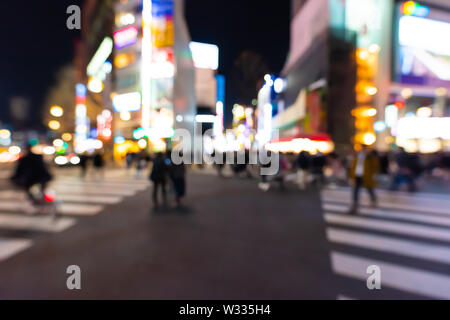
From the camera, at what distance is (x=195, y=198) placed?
7.95 meters

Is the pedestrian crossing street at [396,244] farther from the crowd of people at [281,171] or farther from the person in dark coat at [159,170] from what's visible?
the person in dark coat at [159,170]

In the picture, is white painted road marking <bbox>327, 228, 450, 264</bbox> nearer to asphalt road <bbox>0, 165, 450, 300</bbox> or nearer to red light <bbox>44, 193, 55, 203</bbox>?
asphalt road <bbox>0, 165, 450, 300</bbox>

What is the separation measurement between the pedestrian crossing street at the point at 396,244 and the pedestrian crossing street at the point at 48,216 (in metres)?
4.99

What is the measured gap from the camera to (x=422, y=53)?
22.4 metres

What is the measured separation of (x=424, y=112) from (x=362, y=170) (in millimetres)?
22815

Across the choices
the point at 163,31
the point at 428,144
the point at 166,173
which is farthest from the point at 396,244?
the point at 163,31

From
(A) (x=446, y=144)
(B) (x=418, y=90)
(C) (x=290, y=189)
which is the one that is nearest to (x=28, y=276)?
(C) (x=290, y=189)

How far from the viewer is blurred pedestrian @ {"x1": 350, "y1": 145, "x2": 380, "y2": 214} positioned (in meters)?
6.12

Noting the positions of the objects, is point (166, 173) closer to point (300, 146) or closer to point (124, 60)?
point (300, 146)

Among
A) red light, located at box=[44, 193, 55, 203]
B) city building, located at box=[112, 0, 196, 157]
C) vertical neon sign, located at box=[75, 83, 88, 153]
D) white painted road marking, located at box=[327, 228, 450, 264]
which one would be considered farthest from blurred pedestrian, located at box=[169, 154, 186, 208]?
city building, located at box=[112, 0, 196, 157]

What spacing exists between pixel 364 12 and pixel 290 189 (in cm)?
870

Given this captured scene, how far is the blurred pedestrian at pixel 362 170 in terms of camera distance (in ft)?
20.1

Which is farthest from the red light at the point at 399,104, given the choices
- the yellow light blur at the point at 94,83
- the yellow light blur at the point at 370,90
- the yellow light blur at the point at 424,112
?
the yellow light blur at the point at 94,83

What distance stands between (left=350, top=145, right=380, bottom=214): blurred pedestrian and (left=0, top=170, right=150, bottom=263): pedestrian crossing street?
620cm
